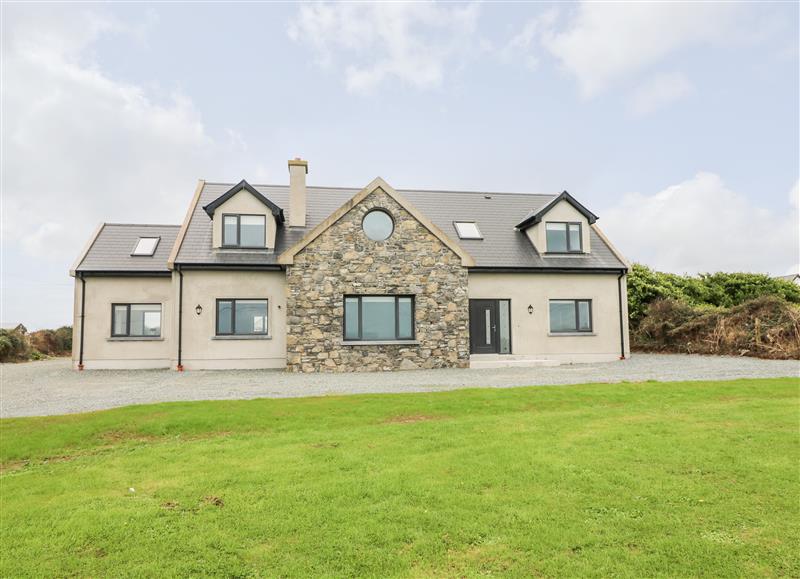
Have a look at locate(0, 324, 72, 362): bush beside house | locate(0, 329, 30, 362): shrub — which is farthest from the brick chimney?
locate(0, 324, 72, 362): bush beside house

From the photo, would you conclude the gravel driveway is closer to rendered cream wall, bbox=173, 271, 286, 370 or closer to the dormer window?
rendered cream wall, bbox=173, 271, 286, 370

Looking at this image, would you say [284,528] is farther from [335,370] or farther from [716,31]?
[716,31]

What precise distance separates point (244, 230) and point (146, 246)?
554 centimetres

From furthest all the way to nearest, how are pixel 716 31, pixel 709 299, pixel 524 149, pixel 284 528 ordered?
1. pixel 709 299
2. pixel 524 149
3. pixel 716 31
4. pixel 284 528

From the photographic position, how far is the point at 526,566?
3.67m

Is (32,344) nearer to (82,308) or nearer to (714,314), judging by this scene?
(82,308)

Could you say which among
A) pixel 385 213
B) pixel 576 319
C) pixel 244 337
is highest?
pixel 385 213

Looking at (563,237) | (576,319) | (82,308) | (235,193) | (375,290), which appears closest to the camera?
(375,290)

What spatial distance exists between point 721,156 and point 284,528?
1960cm

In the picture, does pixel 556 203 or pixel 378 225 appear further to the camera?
pixel 556 203

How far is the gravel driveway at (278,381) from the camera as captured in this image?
12086 millimetres

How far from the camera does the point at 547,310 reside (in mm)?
20359

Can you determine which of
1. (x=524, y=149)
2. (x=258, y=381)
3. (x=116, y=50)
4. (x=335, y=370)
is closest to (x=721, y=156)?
(x=524, y=149)

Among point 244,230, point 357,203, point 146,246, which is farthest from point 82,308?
point 357,203
